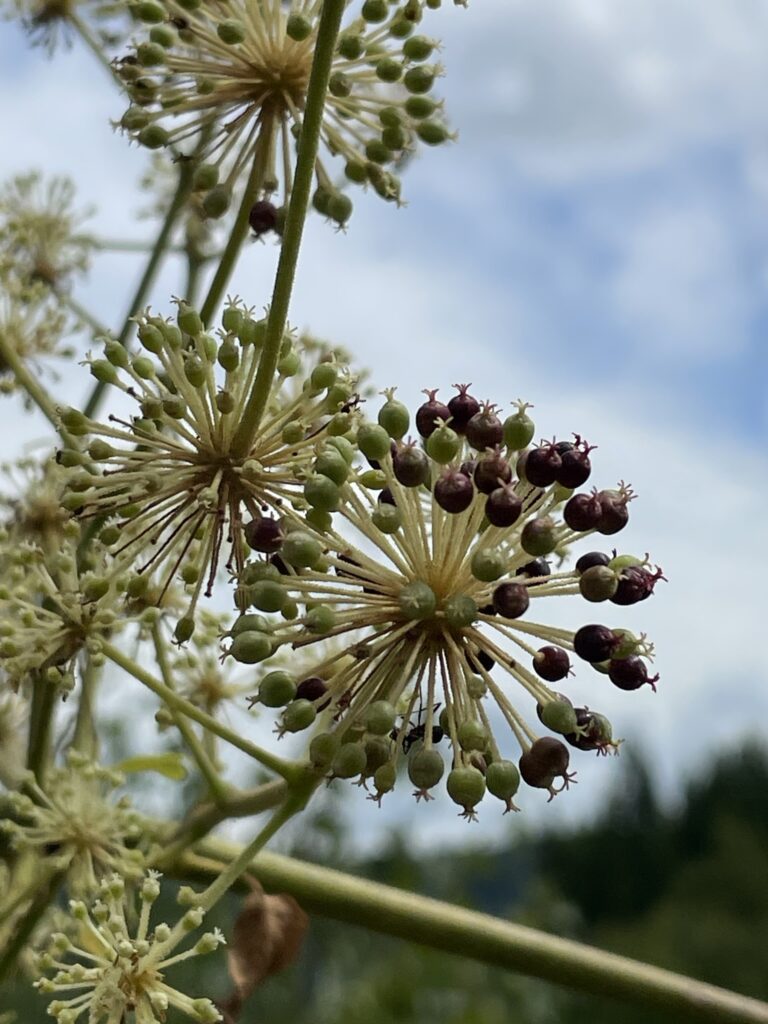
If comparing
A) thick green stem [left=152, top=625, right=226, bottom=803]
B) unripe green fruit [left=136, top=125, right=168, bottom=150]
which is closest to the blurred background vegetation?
thick green stem [left=152, top=625, right=226, bottom=803]

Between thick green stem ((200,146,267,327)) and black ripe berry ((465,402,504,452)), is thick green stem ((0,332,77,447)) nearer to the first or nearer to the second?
thick green stem ((200,146,267,327))

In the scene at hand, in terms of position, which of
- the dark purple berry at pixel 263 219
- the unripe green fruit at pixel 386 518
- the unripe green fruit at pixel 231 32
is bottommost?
the unripe green fruit at pixel 386 518

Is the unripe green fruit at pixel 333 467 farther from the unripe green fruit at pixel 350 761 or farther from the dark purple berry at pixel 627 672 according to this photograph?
the dark purple berry at pixel 627 672

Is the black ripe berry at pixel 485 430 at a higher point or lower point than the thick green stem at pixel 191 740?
higher

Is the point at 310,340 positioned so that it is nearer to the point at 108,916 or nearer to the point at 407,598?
the point at 407,598

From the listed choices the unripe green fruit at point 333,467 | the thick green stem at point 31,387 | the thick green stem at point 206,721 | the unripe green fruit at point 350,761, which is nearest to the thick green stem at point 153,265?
the thick green stem at point 31,387

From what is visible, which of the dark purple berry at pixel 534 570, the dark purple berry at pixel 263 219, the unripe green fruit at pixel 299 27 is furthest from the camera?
the dark purple berry at pixel 263 219

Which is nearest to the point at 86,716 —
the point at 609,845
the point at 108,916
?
the point at 108,916

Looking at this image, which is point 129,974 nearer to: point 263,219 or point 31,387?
point 31,387
